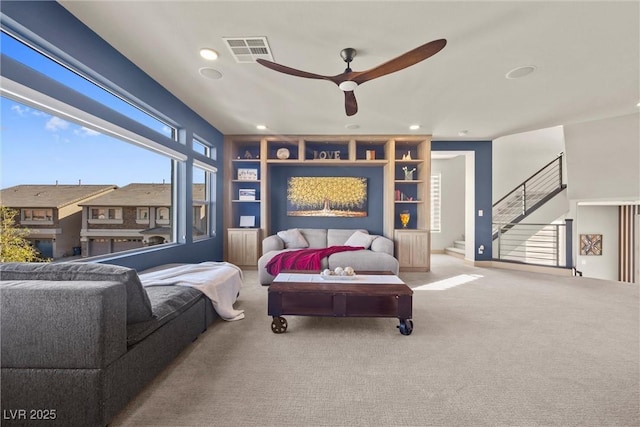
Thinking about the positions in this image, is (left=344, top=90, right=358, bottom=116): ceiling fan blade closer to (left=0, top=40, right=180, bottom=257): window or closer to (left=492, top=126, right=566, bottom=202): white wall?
(left=0, top=40, right=180, bottom=257): window

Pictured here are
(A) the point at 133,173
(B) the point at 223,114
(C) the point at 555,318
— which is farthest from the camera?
(B) the point at 223,114

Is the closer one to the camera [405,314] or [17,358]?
[17,358]

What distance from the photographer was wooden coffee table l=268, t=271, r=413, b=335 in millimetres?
2402

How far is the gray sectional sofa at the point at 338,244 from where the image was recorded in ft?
13.8

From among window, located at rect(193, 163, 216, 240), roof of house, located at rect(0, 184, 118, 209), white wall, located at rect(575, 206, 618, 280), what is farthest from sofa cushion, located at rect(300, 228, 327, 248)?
white wall, located at rect(575, 206, 618, 280)

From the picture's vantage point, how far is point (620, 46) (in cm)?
242

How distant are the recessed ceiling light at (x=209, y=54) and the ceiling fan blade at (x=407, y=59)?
1341 mm

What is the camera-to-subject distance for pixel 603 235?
6316 mm

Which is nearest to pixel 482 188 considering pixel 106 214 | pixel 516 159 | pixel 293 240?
pixel 516 159

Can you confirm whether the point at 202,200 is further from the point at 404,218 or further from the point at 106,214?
the point at 404,218

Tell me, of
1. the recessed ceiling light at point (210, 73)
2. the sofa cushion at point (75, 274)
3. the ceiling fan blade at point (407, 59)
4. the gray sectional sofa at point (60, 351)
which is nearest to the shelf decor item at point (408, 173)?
the ceiling fan blade at point (407, 59)

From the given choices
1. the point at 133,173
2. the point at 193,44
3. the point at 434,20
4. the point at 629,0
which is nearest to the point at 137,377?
the point at 133,173

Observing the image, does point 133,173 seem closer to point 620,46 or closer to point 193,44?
point 193,44

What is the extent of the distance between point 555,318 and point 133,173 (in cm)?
488
